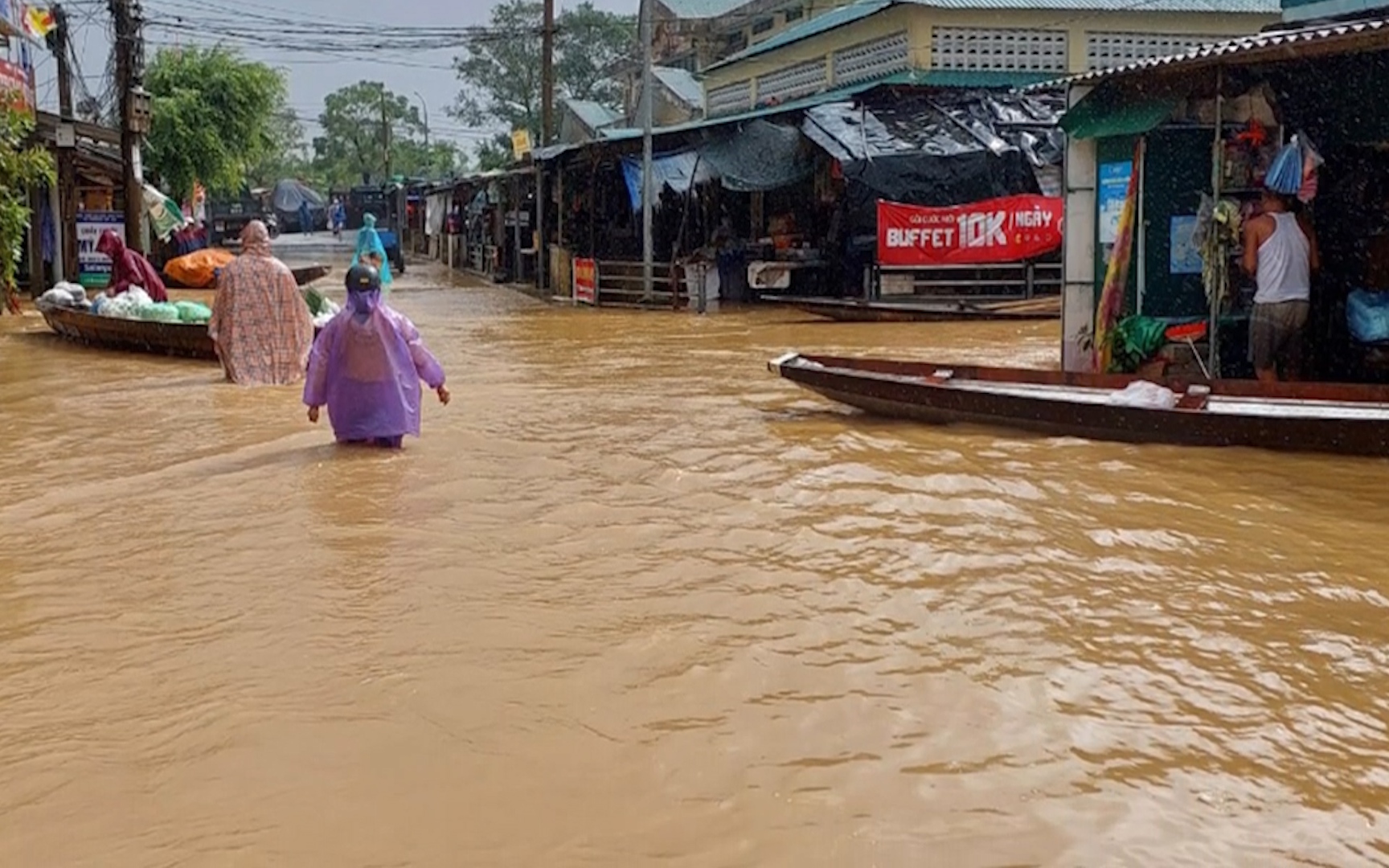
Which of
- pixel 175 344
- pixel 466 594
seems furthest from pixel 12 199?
pixel 466 594

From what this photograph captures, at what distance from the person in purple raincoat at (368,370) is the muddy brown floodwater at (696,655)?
0.86ft

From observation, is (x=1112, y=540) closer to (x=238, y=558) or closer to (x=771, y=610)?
(x=771, y=610)

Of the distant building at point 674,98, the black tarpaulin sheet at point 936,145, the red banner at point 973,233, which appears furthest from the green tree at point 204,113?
the red banner at point 973,233

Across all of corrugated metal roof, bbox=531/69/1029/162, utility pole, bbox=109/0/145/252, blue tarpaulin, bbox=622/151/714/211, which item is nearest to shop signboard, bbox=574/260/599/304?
blue tarpaulin, bbox=622/151/714/211

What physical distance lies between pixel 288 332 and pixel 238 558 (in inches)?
280

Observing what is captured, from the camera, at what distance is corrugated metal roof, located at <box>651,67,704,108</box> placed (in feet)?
130

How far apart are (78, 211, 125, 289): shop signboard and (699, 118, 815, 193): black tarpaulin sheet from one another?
11.8 m

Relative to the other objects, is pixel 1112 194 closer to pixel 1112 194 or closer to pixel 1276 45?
pixel 1112 194

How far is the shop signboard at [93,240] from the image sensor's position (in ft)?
88.1

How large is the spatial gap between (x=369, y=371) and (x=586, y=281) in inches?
716

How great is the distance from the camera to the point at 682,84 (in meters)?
41.1

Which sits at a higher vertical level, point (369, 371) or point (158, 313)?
point (158, 313)

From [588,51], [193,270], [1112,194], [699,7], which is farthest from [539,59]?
[1112,194]

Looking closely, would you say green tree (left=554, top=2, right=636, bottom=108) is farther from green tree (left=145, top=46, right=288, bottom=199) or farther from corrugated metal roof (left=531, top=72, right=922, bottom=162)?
corrugated metal roof (left=531, top=72, right=922, bottom=162)
